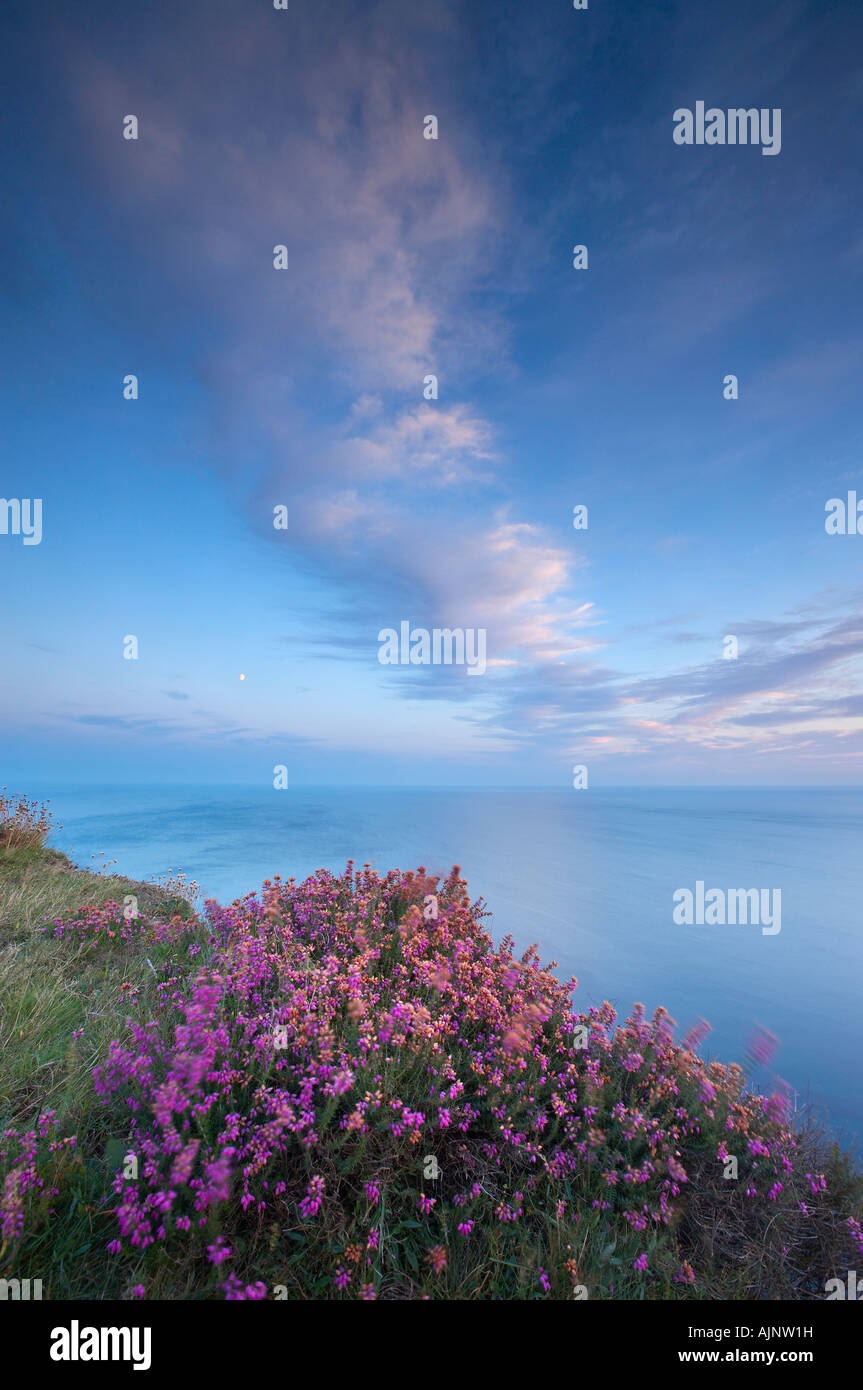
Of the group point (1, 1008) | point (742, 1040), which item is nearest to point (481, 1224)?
point (1, 1008)

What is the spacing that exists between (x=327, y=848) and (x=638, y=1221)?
2689cm

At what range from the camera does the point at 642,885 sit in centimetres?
2447

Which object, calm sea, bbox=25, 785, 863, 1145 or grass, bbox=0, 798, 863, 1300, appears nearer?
grass, bbox=0, 798, 863, 1300

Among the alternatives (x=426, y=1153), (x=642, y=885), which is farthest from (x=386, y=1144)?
(x=642, y=885)

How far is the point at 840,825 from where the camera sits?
4866 cm

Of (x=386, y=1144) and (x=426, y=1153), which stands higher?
(x=386, y=1144)

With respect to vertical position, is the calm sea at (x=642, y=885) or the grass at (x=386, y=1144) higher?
the grass at (x=386, y=1144)

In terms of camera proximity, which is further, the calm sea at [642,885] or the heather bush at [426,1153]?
the calm sea at [642,885]

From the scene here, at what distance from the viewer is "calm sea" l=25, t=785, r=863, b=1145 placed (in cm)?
1157

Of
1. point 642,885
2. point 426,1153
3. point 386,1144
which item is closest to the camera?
point 386,1144

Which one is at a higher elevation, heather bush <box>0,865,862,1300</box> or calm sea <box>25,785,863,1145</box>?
heather bush <box>0,865,862,1300</box>

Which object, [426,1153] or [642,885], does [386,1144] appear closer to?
[426,1153]

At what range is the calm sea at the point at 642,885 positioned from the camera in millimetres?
11570

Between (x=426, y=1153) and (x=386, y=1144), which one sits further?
(x=426, y=1153)
